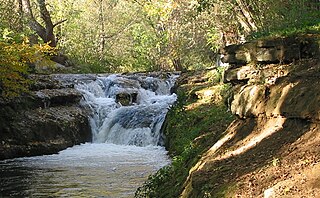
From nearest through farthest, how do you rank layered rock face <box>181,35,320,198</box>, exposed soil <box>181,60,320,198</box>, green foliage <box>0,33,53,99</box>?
exposed soil <box>181,60,320,198</box> < layered rock face <box>181,35,320,198</box> < green foliage <box>0,33,53,99</box>

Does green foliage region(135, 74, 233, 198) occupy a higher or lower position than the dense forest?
lower

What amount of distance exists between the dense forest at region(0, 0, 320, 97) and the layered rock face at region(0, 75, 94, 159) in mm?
739

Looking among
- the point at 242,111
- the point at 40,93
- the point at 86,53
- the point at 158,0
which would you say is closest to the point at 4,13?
the point at 40,93

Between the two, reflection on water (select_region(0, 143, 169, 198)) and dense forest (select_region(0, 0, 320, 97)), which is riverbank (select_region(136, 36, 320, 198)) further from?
reflection on water (select_region(0, 143, 169, 198))

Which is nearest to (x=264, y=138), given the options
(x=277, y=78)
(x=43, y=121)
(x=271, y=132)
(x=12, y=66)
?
(x=271, y=132)

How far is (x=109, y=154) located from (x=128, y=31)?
2523 centimetres

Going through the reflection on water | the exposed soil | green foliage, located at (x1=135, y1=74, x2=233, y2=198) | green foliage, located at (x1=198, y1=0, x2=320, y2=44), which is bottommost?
the reflection on water

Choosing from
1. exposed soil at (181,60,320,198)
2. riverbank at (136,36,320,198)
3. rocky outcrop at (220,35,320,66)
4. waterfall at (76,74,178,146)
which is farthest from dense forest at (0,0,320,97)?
waterfall at (76,74,178,146)

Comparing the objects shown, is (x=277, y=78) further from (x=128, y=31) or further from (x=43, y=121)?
(x=128, y=31)

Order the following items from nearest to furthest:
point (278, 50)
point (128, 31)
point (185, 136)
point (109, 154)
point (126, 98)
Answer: point (278, 50) < point (185, 136) < point (109, 154) < point (126, 98) < point (128, 31)

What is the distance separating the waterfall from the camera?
1712 cm

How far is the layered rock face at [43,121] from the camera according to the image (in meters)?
15.1

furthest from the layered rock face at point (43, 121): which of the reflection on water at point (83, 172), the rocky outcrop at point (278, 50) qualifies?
the rocky outcrop at point (278, 50)

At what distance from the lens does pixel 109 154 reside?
576 inches
